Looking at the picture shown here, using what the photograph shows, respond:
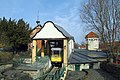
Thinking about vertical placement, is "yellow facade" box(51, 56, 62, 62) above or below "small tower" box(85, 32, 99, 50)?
below

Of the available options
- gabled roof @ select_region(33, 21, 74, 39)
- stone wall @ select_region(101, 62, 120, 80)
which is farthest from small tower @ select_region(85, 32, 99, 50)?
gabled roof @ select_region(33, 21, 74, 39)

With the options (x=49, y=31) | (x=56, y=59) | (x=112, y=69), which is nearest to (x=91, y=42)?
(x=56, y=59)

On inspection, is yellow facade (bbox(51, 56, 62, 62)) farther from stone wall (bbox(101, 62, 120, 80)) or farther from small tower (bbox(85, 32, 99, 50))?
small tower (bbox(85, 32, 99, 50))

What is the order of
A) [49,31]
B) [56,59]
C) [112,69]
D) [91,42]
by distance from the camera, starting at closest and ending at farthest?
[112,69], [49,31], [56,59], [91,42]

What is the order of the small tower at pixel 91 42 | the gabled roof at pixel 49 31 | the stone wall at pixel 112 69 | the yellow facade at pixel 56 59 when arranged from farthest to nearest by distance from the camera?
the small tower at pixel 91 42, the yellow facade at pixel 56 59, the gabled roof at pixel 49 31, the stone wall at pixel 112 69

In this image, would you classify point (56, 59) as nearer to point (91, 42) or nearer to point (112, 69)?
point (112, 69)

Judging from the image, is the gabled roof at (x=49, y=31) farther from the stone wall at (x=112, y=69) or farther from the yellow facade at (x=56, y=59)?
the stone wall at (x=112, y=69)

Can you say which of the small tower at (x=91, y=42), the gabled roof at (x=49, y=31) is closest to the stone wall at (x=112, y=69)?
the gabled roof at (x=49, y=31)

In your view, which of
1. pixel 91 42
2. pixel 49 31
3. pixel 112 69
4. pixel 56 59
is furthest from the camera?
pixel 91 42

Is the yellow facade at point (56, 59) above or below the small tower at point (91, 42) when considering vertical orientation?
below

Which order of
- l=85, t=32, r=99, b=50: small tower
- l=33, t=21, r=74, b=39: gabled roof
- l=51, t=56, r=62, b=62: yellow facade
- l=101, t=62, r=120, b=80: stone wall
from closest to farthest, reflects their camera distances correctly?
1. l=101, t=62, r=120, b=80: stone wall
2. l=33, t=21, r=74, b=39: gabled roof
3. l=51, t=56, r=62, b=62: yellow facade
4. l=85, t=32, r=99, b=50: small tower

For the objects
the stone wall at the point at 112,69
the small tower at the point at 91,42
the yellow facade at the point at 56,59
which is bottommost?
the stone wall at the point at 112,69

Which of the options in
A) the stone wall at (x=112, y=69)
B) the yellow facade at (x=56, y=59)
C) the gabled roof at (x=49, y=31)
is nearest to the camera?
the stone wall at (x=112, y=69)

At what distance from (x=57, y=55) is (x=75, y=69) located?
348cm
